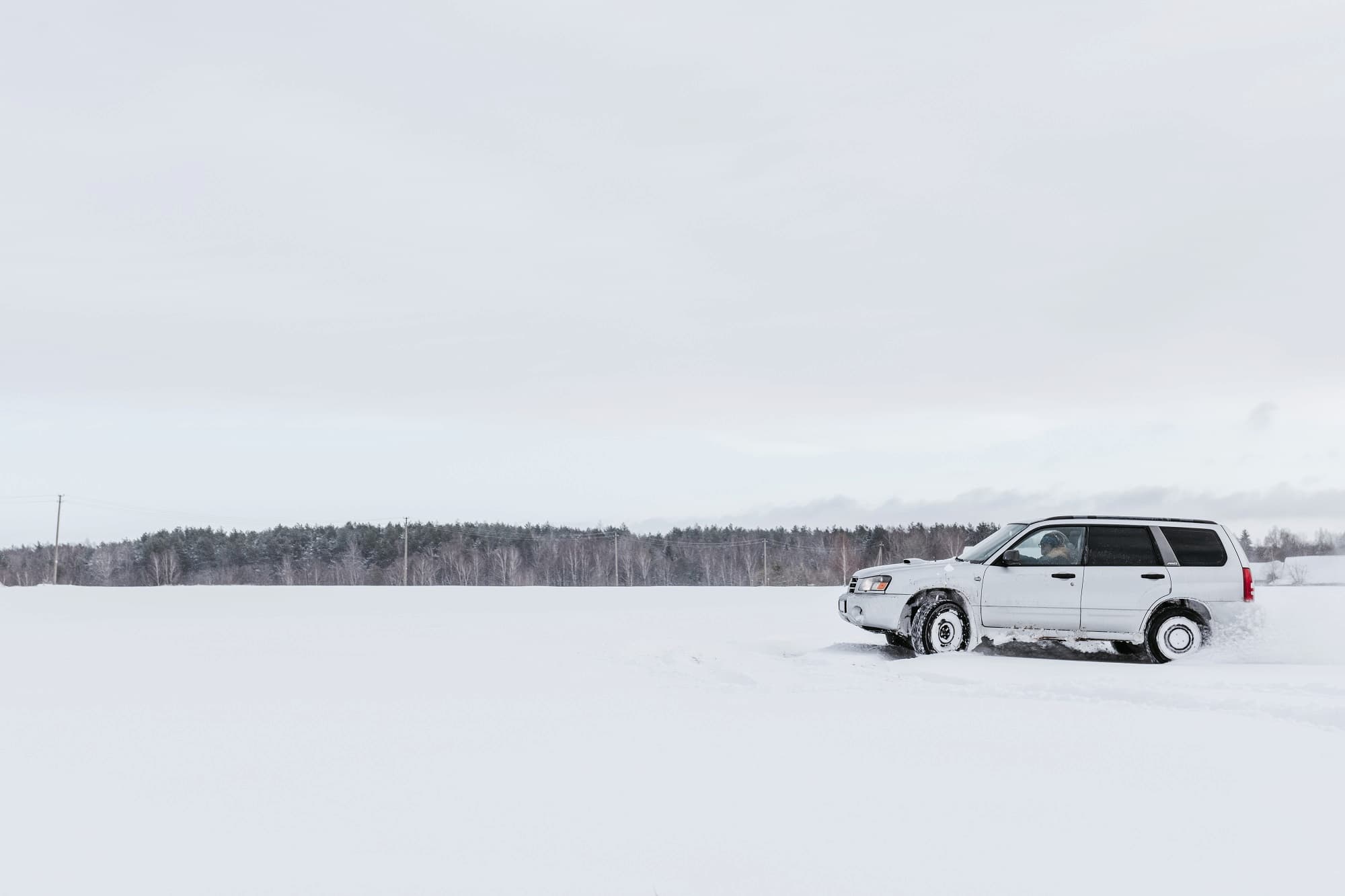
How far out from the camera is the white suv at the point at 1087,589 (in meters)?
12.4

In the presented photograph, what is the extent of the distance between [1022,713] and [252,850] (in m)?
6.19

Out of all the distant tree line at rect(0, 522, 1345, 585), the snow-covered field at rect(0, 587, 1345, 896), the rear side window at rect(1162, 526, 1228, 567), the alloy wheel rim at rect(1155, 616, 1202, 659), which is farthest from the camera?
the distant tree line at rect(0, 522, 1345, 585)

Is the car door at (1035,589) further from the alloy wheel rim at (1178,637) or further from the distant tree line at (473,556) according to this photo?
the distant tree line at (473,556)

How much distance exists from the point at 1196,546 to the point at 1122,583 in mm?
1081

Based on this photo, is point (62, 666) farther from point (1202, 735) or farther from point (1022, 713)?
point (1202, 735)

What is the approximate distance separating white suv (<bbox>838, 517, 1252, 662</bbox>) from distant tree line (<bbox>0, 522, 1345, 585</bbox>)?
249ft

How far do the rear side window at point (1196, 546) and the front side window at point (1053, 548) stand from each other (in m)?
1.10

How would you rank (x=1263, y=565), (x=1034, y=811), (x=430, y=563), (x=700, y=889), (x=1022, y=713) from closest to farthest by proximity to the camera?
(x=700, y=889) → (x=1034, y=811) → (x=1022, y=713) → (x=1263, y=565) → (x=430, y=563)

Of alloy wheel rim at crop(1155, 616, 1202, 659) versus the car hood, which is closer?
alloy wheel rim at crop(1155, 616, 1202, 659)

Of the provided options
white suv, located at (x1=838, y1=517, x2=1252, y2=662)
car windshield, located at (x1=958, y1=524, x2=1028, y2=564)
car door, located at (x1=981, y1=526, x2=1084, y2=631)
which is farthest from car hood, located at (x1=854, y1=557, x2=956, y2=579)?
Answer: car door, located at (x1=981, y1=526, x2=1084, y2=631)

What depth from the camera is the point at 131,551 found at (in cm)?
10444

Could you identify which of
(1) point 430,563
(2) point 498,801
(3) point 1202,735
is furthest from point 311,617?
(1) point 430,563

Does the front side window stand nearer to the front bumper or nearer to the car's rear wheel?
the car's rear wheel

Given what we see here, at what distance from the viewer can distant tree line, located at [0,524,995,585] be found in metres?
94.2
